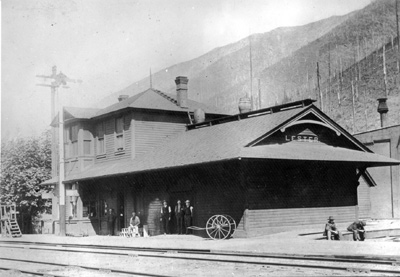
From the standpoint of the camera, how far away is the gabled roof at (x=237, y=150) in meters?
19.8

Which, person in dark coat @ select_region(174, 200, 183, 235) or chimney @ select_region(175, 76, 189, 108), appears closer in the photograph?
person in dark coat @ select_region(174, 200, 183, 235)

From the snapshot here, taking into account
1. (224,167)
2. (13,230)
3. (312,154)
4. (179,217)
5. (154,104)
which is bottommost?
(13,230)

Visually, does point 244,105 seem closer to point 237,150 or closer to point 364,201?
point 237,150

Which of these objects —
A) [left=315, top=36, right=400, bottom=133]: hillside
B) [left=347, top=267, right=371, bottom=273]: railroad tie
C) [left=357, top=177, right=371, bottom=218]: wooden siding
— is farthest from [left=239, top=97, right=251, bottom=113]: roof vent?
[left=315, top=36, right=400, bottom=133]: hillside

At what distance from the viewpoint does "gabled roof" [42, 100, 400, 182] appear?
65.0ft

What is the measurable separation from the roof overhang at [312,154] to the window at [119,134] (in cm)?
1071

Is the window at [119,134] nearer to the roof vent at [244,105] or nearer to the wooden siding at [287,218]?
the roof vent at [244,105]

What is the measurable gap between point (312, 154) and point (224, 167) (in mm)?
3353

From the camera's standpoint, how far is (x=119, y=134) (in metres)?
29.2

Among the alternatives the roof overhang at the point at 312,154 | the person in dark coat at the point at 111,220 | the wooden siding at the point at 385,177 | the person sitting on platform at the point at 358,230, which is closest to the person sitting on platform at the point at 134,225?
the person in dark coat at the point at 111,220

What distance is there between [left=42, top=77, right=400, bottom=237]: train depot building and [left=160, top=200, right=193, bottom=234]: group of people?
26 centimetres

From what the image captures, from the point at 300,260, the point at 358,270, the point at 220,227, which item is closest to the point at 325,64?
the point at 220,227

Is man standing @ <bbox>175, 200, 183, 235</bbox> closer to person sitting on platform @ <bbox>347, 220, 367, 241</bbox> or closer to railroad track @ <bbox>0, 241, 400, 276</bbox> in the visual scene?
railroad track @ <bbox>0, 241, 400, 276</bbox>

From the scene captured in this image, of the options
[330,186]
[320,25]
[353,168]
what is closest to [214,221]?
[330,186]
